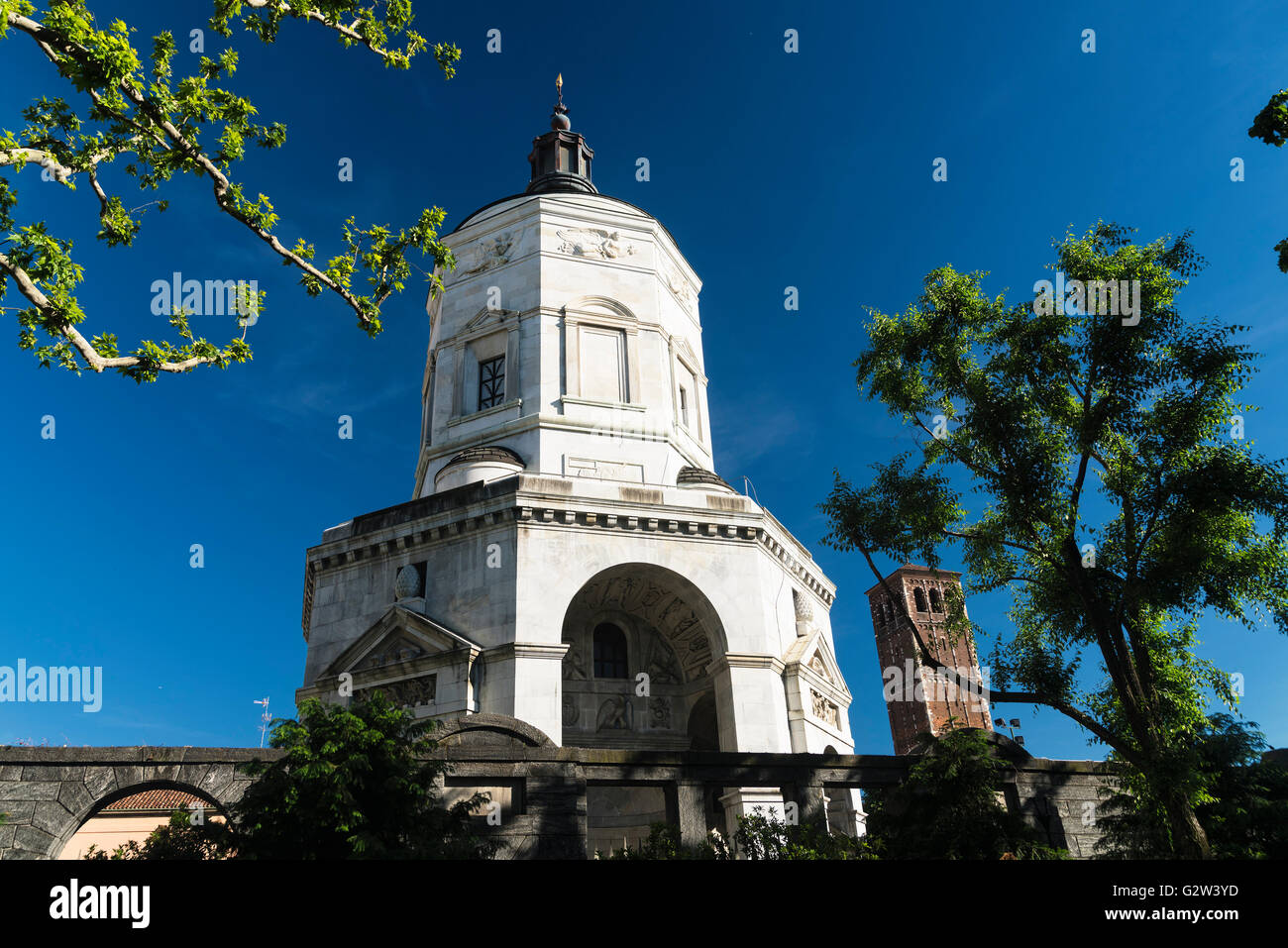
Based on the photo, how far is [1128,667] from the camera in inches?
585

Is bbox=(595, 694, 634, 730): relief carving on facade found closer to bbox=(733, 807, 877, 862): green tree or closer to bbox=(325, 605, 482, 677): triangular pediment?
bbox=(325, 605, 482, 677): triangular pediment

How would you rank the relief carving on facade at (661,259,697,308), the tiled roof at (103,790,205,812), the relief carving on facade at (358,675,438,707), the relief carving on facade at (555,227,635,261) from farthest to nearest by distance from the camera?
the relief carving on facade at (661,259,697,308) → the tiled roof at (103,790,205,812) → the relief carving on facade at (555,227,635,261) → the relief carving on facade at (358,675,438,707)

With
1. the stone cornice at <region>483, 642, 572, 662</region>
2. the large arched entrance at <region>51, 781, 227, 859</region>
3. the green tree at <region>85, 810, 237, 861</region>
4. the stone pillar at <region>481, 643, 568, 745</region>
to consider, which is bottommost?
the large arched entrance at <region>51, 781, 227, 859</region>

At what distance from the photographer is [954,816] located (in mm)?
12984

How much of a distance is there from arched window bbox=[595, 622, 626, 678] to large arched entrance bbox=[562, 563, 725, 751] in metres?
0.03

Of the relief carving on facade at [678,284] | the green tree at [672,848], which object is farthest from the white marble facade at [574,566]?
the green tree at [672,848]

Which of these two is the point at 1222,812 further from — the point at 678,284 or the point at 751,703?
the point at 678,284

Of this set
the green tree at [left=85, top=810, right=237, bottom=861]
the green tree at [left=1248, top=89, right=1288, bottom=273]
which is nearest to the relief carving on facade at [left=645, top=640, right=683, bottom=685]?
the green tree at [left=85, top=810, right=237, bottom=861]

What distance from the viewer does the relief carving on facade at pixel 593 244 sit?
3112 cm

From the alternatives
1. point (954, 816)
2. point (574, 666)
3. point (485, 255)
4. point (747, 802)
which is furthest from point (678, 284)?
point (954, 816)

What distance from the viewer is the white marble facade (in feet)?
72.5
